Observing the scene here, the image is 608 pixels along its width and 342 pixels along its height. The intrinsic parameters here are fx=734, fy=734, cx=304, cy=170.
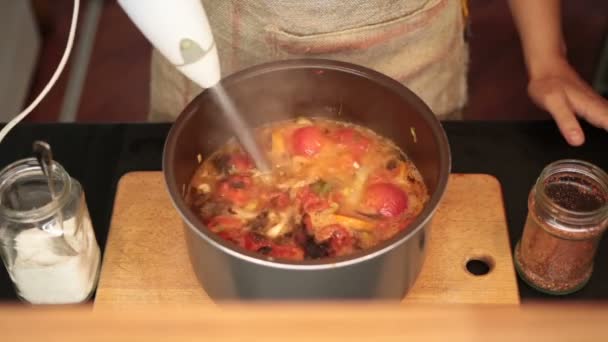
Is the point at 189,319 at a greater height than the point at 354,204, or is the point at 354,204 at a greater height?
the point at 189,319

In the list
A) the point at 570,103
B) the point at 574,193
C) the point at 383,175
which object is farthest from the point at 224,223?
the point at 570,103

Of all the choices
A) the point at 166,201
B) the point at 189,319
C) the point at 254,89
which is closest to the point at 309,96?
the point at 254,89

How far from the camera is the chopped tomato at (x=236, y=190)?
3.39ft

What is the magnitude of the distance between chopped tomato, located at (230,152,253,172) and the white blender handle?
0.21m

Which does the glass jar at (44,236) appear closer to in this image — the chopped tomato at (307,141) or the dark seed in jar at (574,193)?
the chopped tomato at (307,141)

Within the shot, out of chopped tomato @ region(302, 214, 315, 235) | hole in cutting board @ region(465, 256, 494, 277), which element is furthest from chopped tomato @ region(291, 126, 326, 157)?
hole in cutting board @ region(465, 256, 494, 277)

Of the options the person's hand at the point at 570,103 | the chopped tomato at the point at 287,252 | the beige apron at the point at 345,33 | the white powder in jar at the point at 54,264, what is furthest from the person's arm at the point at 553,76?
the white powder in jar at the point at 54,264

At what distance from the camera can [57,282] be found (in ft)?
3.02

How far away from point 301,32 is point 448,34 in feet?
0.91

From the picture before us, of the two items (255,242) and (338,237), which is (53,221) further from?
(338,237)

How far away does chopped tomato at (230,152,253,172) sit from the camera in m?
1.09

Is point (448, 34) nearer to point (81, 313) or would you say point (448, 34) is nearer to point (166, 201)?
point (166, 201)

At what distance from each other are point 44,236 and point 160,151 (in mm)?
297

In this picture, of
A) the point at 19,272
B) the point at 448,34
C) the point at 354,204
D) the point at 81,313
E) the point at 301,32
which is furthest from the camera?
the point at 448,34
